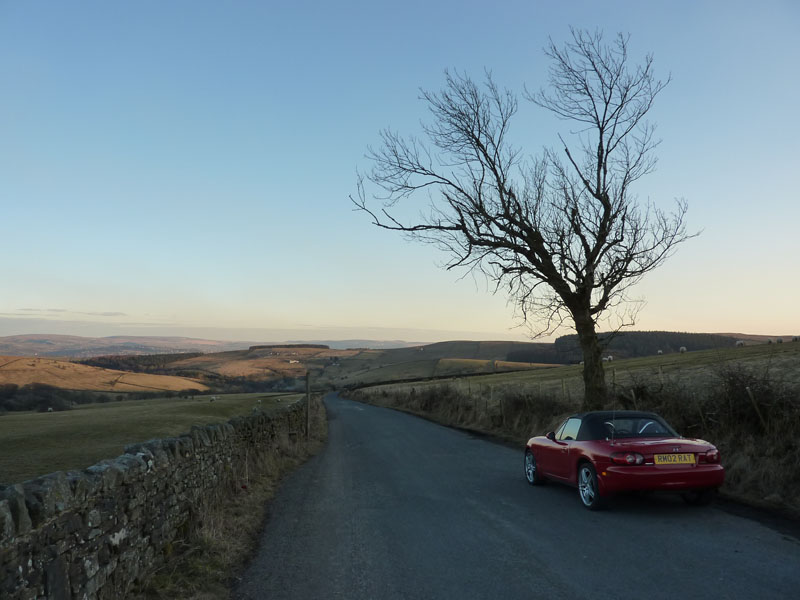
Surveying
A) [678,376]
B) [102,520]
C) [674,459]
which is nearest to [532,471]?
[674,459]

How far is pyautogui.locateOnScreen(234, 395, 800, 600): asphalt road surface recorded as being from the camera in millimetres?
5273

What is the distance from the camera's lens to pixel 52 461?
2308cm

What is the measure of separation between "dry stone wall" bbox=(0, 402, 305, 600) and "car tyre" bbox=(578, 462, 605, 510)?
5679 millimetres

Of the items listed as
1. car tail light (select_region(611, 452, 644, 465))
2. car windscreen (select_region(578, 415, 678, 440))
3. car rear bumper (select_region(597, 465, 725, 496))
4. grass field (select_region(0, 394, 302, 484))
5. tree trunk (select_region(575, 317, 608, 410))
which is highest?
tree trunk (select_region(575, 317, 608, 410))

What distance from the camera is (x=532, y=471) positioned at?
11.0 metres

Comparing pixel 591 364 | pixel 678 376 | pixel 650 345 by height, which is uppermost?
pixel 650 345

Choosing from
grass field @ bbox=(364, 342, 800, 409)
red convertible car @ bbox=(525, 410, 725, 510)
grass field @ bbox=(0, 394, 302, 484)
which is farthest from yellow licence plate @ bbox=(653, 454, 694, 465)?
grass field @ bbox=(0, 394, 302, 484)

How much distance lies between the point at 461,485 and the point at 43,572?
319 inches

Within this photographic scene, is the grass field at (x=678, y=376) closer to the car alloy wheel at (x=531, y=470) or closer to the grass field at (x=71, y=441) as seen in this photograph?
the car alloy wheel at (x=531, y=470)

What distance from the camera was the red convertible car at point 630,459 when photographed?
26.2ft

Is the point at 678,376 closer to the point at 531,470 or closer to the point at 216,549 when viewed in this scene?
the point at 531,470

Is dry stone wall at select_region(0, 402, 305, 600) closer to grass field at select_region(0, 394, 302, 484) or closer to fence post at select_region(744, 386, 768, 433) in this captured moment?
fence post at select_region(744, 386, 768, 433)

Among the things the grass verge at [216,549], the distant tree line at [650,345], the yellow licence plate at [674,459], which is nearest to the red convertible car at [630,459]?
the yellow licence plate at [674,459]

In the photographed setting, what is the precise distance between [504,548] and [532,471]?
462 centimetres
